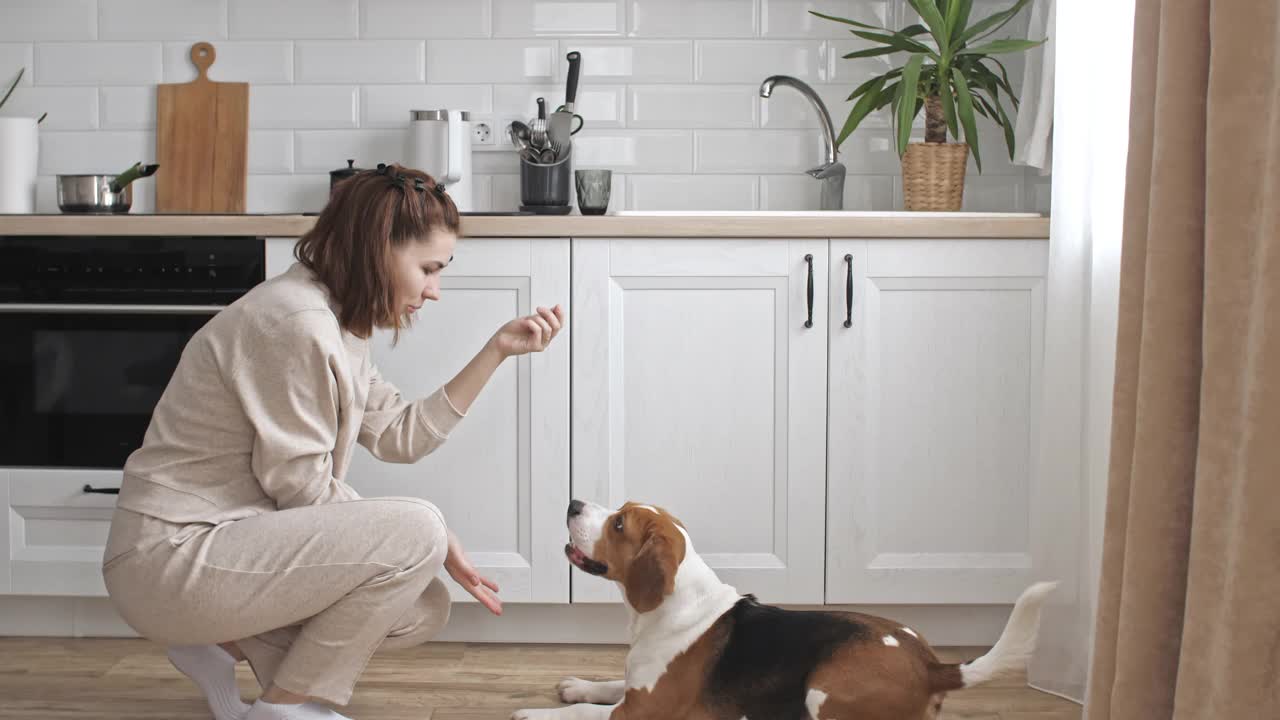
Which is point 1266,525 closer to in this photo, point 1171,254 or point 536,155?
point 1171,254

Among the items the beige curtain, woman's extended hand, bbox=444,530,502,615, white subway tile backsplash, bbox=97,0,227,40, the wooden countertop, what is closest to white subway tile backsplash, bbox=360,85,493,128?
white subway tile backsplash, bbox=97,0,227,40

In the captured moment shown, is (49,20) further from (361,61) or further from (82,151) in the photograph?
(361,61)

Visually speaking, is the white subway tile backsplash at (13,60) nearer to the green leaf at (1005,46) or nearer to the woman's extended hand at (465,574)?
the woman's extended hand at (465,574)

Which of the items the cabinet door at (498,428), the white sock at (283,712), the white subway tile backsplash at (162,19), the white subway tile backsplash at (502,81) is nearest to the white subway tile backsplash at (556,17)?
the white subway tile backsplash at (502,81)

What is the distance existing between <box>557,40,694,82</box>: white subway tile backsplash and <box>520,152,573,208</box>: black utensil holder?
0.37m

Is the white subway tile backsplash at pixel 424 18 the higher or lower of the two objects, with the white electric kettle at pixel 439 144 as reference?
higher

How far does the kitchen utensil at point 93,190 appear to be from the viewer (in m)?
2.68

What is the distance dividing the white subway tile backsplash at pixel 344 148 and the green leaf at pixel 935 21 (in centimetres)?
137

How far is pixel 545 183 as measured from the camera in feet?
8.79

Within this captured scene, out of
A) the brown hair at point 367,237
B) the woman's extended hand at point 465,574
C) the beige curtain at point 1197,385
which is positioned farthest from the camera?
the woman's extended hand at point 465,574

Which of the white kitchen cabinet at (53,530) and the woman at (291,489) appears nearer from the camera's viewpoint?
the woman at (291,489)

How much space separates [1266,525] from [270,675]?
58.2 inches

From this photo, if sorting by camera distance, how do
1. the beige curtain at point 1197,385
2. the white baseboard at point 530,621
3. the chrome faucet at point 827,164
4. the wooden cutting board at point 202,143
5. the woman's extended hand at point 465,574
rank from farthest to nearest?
1. the wooden cutting board at point 202,143
2. the chrome faucet at point 827,164
3. the white baseboard at point 530,621
4. the woman's extended hand at point 465,574
5. the beige curtain at point 1197,385

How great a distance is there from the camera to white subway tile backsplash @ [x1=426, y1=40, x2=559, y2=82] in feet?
9.66
